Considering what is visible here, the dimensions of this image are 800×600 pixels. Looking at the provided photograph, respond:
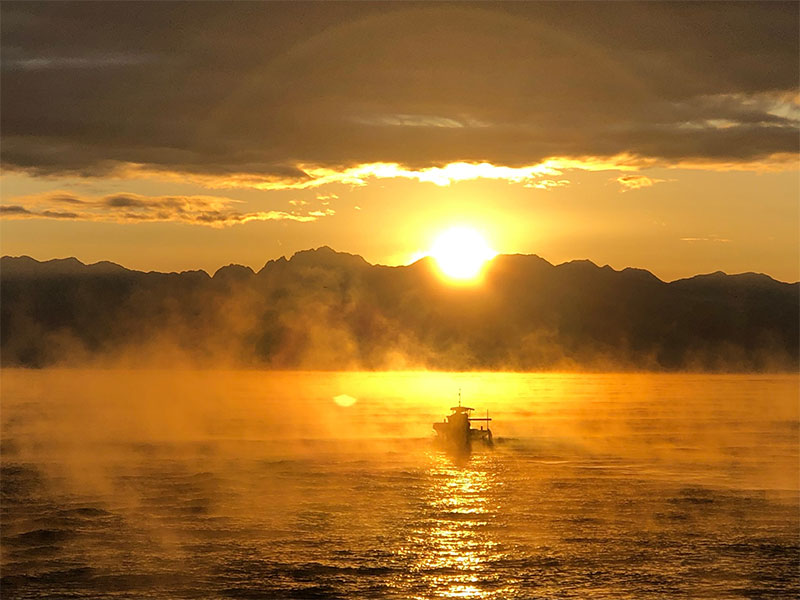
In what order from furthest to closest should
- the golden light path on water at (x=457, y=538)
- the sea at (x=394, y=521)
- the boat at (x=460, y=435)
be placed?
the boat at (x=460, y=435), the golden light path on water at (x=457, y=538), the sea at (x=394, y=521)

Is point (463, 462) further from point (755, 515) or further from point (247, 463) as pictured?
point (755, 515)

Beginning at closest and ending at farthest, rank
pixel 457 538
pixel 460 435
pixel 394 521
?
pixel 457 538 < pixel 394 521 < pixel 460 435

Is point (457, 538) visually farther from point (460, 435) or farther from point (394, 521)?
point (460, 435)

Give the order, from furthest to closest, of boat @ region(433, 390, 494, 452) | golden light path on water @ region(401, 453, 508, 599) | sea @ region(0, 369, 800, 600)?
boat @ region(433, 390, 494, 452), golden light path on water @ region(401, 453, 508, 599), sea @ region(0, 369, 800, 600)

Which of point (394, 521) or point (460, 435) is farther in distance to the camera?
point (460, 435)

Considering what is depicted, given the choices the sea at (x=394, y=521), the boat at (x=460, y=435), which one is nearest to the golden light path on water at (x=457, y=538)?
the sea at (x=394, y=521)

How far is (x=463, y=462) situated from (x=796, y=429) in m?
78.6

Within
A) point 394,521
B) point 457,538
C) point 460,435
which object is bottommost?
point 460,435

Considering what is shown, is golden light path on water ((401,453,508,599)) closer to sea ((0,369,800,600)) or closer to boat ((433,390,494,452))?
sea ((0,369,800,600))

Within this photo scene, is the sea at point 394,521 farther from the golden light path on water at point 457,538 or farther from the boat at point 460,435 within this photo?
the boat at point 460,435

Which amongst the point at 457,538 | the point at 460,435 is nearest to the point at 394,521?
the point at 457,538

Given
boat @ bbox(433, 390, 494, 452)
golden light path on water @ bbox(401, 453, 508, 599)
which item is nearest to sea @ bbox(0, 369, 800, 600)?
golden light path on water @ bbox(401, 453, 508, 599)

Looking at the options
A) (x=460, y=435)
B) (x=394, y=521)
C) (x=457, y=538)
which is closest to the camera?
(x=457, y=538)

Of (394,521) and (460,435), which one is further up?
(394,521)
